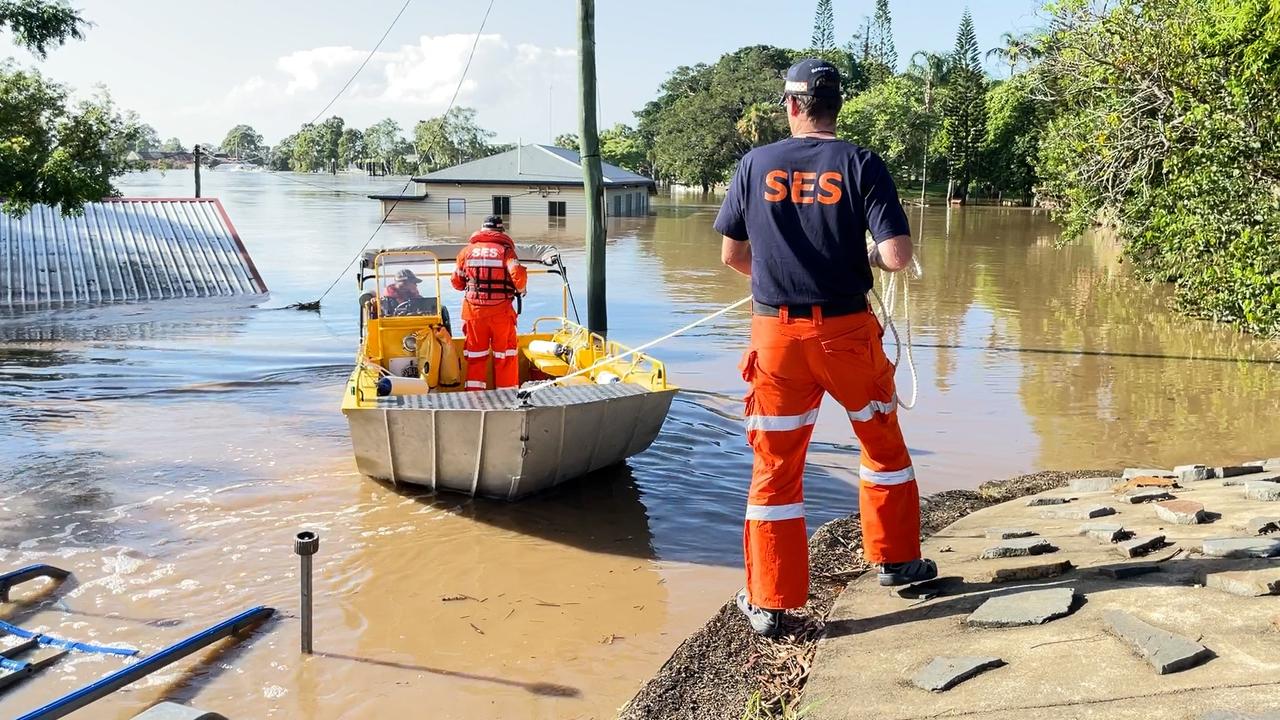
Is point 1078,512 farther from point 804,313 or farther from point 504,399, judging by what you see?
point 504,399

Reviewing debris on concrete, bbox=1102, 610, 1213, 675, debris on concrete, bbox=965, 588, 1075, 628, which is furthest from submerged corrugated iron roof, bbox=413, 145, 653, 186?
debris on concrete, bbox=1102, 610, 1213, 675

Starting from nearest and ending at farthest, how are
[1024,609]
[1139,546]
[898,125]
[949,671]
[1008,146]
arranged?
[949,671], [1024,609], [1139,546], [1008,146], [898,125]

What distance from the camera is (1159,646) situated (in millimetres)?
3281

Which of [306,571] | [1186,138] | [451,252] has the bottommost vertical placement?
[306,571]

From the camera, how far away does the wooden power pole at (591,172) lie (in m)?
11.9

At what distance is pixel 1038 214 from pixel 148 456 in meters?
51.5

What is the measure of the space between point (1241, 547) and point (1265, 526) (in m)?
0.55

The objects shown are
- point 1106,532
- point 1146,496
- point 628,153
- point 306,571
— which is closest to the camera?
point 1106,532

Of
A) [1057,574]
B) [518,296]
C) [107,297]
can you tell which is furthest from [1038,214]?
[1057,574]

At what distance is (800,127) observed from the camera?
4.12 metres

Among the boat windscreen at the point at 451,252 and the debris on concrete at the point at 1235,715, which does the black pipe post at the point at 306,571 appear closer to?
the debris on concrete at the point at 1235,715

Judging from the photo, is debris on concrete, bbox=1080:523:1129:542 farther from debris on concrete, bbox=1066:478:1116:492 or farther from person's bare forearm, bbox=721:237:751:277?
person's bare forearm, bbox=721:237:751:277

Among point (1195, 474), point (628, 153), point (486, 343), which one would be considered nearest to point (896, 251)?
point (1195, 474)

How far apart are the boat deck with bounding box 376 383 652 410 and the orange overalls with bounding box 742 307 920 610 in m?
3.08
